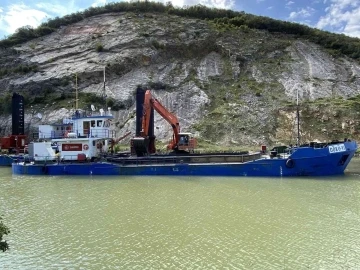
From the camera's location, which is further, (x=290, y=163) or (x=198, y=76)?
(x=198, y=76)

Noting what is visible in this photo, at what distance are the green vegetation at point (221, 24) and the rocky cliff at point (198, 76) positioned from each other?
2.02m

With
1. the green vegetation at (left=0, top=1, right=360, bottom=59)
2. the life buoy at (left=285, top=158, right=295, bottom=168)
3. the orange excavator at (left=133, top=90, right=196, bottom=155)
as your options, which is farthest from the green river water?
the green vegetation at (left=0, top=1, right=360, bottom=59)

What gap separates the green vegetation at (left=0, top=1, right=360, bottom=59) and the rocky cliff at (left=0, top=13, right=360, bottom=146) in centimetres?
202

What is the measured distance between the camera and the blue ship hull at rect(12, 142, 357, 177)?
24.2 m

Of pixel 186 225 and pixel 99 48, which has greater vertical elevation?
pixel 99 48

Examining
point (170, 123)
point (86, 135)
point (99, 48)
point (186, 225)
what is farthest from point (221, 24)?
point (186, 225)

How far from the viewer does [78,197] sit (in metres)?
19.2

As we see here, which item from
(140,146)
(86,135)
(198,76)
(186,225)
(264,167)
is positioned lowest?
(186,225)

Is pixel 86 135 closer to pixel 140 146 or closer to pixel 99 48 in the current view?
pixel 140 146

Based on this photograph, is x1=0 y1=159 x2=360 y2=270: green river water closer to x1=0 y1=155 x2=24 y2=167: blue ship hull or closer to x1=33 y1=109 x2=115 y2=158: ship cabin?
x1=33 y1=109 x2=115 y2=158: ship cabin

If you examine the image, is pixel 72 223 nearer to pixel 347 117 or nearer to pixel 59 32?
pixel 347 117

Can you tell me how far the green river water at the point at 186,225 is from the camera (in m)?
10.3

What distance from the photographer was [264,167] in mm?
24844

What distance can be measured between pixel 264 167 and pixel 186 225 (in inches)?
495
